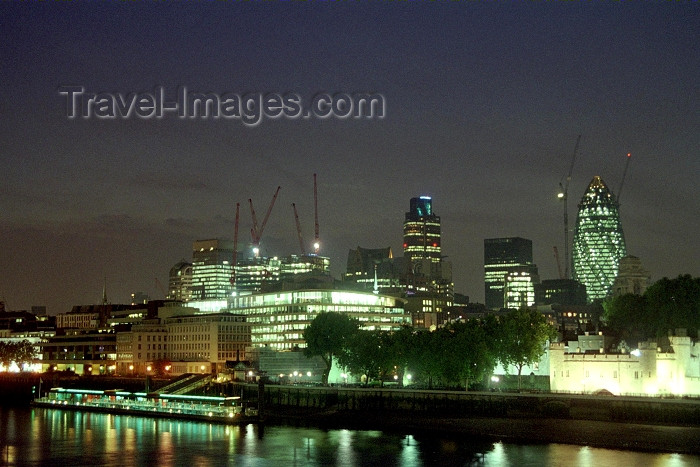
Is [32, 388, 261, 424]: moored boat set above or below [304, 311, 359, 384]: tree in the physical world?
below

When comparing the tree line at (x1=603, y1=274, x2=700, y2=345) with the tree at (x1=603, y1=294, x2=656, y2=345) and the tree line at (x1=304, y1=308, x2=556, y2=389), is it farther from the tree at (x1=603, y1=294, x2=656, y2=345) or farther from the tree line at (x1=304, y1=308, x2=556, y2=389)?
the tree line at (x1=304, y1=308, x2=556, y2=389)

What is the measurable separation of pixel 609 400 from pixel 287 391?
48345 mm

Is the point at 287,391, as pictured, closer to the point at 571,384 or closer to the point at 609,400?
the point at 571,384

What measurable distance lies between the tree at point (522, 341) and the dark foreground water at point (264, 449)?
2259 cm

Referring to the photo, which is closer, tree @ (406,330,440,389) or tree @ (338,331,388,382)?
tree @ (406,330,440,389)

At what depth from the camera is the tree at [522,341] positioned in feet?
373

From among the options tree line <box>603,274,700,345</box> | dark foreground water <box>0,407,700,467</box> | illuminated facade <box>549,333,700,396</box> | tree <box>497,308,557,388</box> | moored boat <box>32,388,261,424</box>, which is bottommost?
dark foreground water <box>0,407,700,467</box>

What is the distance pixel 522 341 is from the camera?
114 m

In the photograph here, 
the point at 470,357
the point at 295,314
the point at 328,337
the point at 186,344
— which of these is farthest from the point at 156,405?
the point at 295,314

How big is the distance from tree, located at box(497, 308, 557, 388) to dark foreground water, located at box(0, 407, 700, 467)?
22.6 m

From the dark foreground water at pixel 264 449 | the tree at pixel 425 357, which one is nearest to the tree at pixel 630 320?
the tree at pixel 425 357

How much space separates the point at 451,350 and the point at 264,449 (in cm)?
3615

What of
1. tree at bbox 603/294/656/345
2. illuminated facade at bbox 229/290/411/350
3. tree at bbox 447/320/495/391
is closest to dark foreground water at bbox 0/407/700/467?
tree at bbox 447/320/495/391

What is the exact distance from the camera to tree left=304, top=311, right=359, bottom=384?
143 metres
